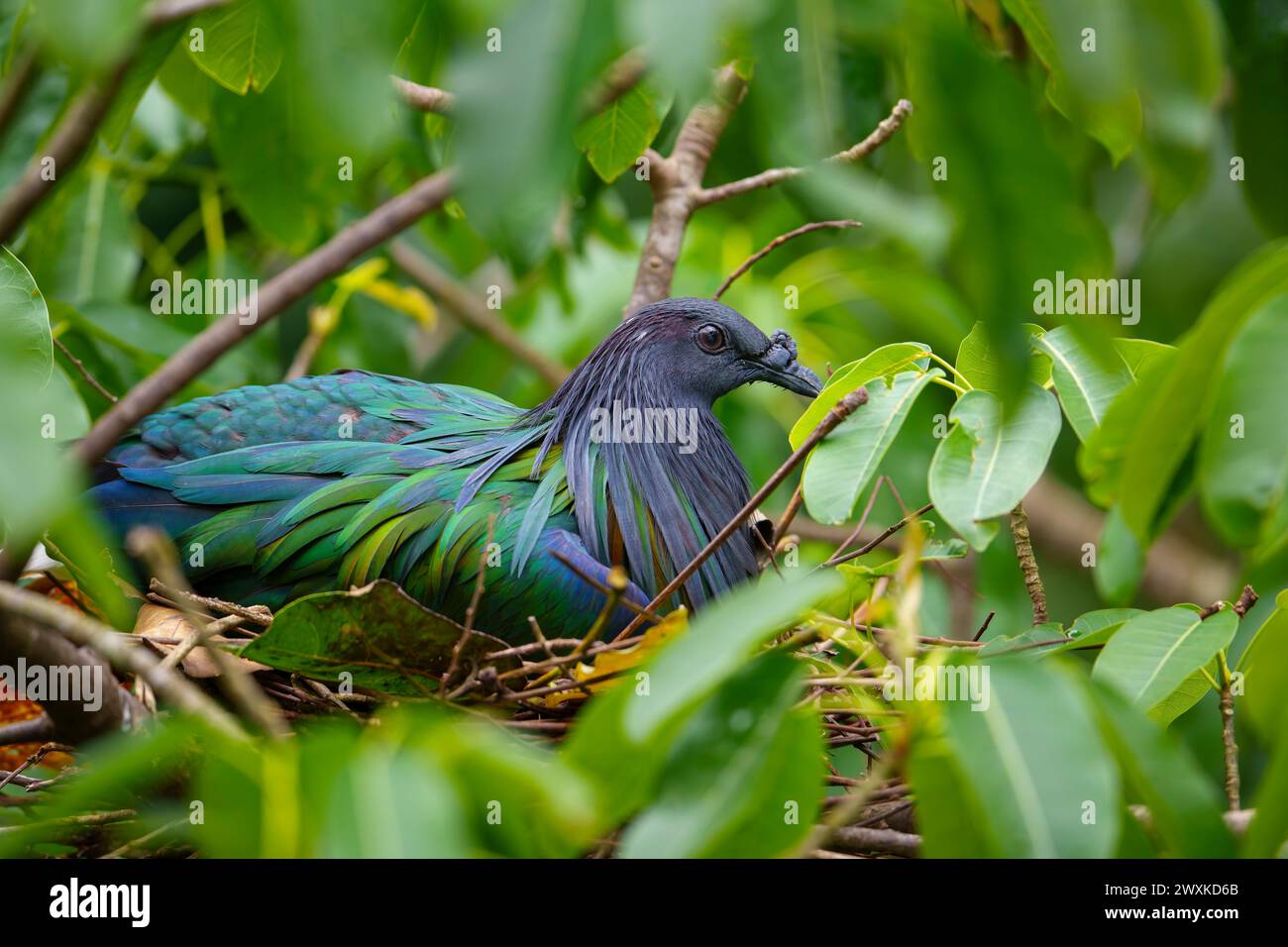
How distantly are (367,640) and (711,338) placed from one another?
1.77 m

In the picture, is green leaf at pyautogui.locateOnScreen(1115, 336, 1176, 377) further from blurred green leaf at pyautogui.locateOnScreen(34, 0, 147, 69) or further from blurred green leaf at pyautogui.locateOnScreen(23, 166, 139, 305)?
blurred green leaf at pyautogui.locateOnScreen(23, 166, 139, 305)

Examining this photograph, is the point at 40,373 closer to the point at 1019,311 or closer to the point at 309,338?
the point at 1019,311

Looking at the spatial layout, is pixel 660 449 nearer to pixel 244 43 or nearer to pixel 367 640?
pixel 367 640

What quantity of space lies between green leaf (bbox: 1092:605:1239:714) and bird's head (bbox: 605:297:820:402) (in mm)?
1678

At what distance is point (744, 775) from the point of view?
164cm

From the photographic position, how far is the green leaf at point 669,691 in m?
1.45

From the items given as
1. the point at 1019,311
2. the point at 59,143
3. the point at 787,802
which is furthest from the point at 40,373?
the point at 1019,311

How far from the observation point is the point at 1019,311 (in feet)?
4.74

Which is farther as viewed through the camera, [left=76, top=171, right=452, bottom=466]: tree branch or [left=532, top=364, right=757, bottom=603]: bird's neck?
[left=532, top=364, right=757, bottom=603]: bird's neck

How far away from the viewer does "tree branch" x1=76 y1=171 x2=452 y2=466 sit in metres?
2.14

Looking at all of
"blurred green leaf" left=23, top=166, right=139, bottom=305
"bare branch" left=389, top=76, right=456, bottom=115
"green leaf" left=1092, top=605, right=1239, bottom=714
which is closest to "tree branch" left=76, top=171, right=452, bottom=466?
"bare branch" left=389, top=76, right=456, bottom=115

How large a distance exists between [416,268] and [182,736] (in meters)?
4.40

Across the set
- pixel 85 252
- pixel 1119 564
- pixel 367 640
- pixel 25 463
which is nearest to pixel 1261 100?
pixel 1119 564
